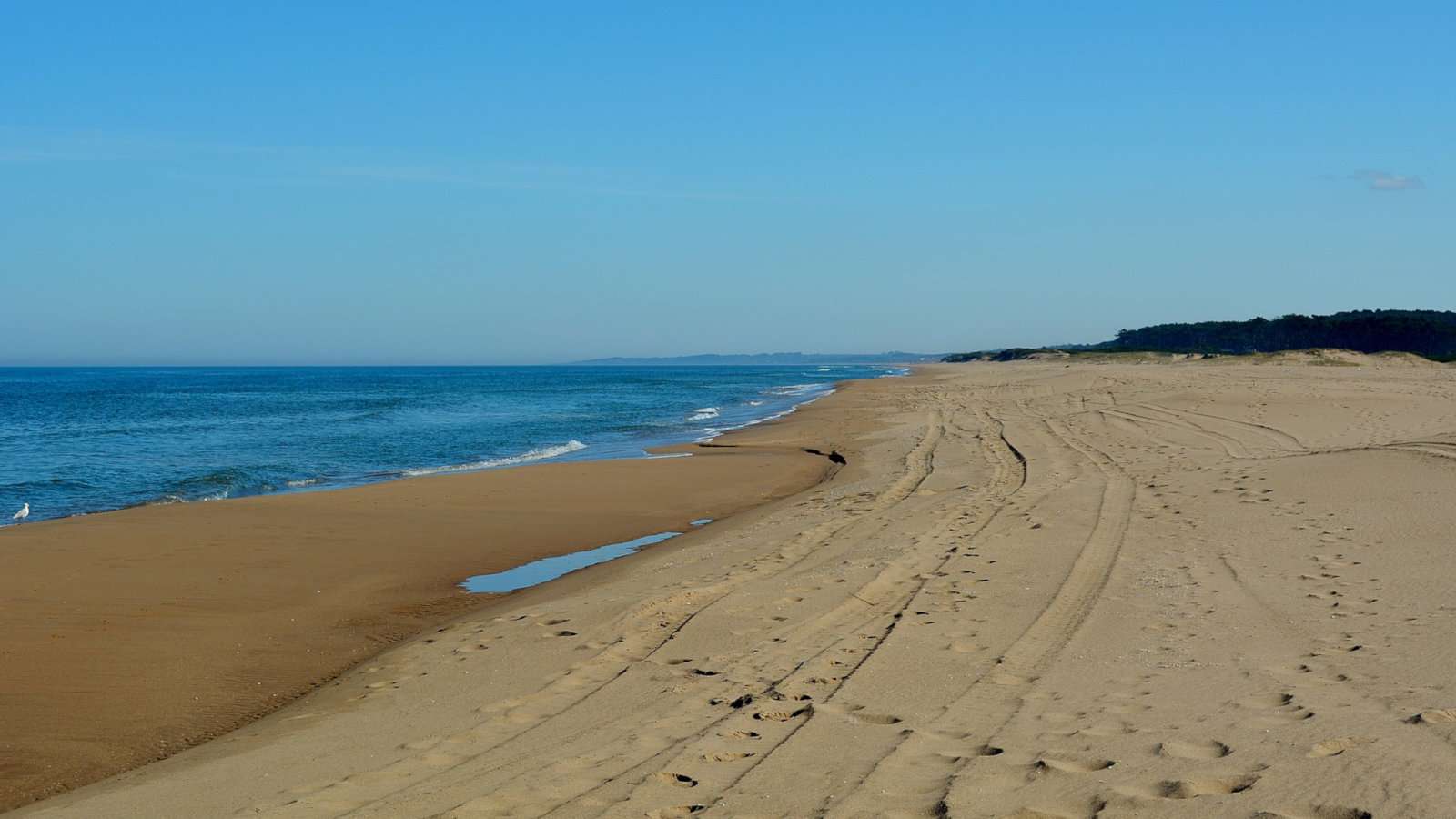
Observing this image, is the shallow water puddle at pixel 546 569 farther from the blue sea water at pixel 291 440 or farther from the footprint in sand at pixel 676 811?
the blue sea water at pixel 291 440

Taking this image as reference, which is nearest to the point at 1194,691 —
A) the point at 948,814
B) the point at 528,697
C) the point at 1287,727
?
the point at 1287,727

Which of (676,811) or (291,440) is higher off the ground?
(676,811)

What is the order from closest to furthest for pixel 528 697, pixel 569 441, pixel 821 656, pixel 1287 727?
pixel 1287 727 < pixel 528 697 < pixel 821 656 < pixel 569 441

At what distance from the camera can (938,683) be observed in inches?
219

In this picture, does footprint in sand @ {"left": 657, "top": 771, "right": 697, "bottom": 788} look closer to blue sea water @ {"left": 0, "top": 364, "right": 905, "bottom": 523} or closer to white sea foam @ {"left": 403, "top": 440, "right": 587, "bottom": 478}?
blue sea water @ {"left": 0, "top": 364, "right": 905, "bottom": 523}

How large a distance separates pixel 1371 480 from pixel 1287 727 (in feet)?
27.9

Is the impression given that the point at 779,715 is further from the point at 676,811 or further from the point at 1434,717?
the point at 1434,717

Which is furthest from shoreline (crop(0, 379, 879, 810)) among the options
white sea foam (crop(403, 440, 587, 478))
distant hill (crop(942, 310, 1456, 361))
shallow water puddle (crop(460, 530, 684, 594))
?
distant hill (crop(942, 310, 1456, 361))

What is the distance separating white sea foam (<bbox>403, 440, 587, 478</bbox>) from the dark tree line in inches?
2284

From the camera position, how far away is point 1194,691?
5.14m

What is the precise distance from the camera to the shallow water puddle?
33.6ft

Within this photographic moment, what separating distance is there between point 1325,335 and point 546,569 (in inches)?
3918

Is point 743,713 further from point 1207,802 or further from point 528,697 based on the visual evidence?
A: point 1207,802

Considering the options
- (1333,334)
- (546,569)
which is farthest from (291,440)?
(1333,334)
